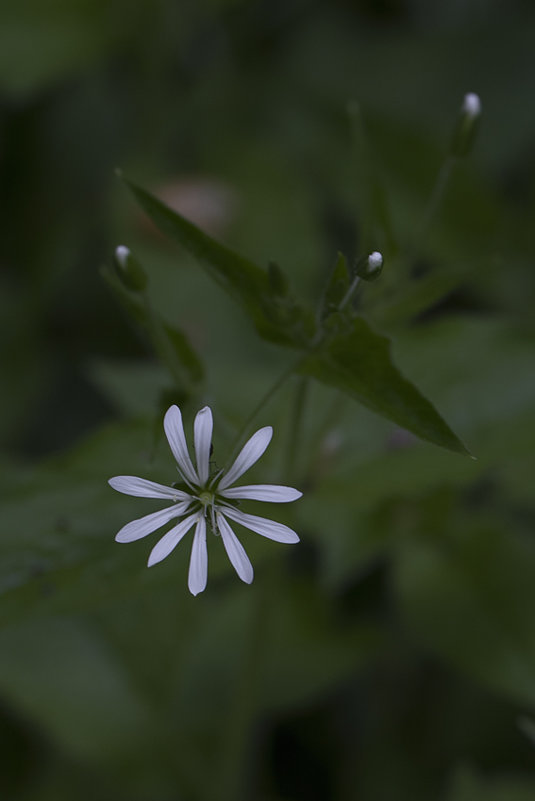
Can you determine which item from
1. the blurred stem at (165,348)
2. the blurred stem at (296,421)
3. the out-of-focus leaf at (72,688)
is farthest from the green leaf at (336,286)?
the out-of-focus leaf at (72,688)

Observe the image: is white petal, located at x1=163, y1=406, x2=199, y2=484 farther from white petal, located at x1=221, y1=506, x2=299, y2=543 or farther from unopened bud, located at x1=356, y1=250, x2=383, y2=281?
unopened bud, located at x1=356, y1=250, x2=383, y2=281

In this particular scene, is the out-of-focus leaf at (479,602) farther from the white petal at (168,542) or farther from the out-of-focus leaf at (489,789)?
the white petal at (168,542)

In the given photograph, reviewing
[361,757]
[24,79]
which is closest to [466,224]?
[24,79]

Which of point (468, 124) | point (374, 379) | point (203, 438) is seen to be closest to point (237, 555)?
point (203, 438)

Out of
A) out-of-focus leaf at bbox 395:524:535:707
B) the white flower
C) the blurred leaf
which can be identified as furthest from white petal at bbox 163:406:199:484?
the blurred leaf

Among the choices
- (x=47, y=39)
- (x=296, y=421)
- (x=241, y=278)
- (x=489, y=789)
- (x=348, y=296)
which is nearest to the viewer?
(x=348, y=296)

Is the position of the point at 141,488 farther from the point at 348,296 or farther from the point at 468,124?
the point at 468,124
